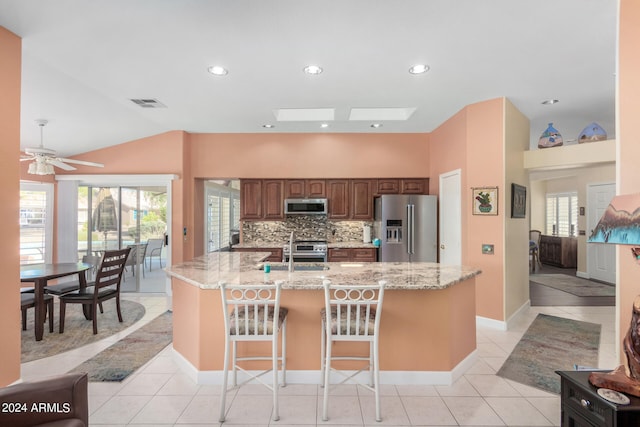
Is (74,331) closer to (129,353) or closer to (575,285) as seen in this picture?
(129,353)

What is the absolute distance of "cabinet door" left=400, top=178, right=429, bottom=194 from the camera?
224 inches

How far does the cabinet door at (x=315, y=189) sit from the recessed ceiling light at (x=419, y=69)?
2819 millimetres

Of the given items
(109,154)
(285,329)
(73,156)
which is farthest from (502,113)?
(73,156)

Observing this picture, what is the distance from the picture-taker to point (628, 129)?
1893 millimetres

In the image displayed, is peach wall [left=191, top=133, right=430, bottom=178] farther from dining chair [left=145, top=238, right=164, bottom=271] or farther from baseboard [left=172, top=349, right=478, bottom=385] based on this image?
baseboard [left=172, top=349, right=478, bottom=385]

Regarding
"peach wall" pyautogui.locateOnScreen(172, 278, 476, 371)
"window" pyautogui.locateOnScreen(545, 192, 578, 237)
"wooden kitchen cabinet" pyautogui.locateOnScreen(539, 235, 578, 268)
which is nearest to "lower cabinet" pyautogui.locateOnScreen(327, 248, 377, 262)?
"peach wall" pyautogui.locateOnScreen(172, 278, 476, 371)

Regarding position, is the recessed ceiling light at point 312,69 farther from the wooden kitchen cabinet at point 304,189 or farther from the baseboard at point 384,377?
the baseboard at point 384,377

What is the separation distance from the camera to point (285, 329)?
2.56 meters

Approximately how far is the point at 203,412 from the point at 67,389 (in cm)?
104

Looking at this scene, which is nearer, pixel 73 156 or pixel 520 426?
pixel 520 426

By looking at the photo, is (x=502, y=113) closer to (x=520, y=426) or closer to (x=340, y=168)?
(x=340, y=168)

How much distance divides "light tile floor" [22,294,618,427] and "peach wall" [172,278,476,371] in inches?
7.8

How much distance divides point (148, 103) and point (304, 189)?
273cm

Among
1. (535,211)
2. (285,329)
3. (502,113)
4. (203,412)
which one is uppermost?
(502,113)
